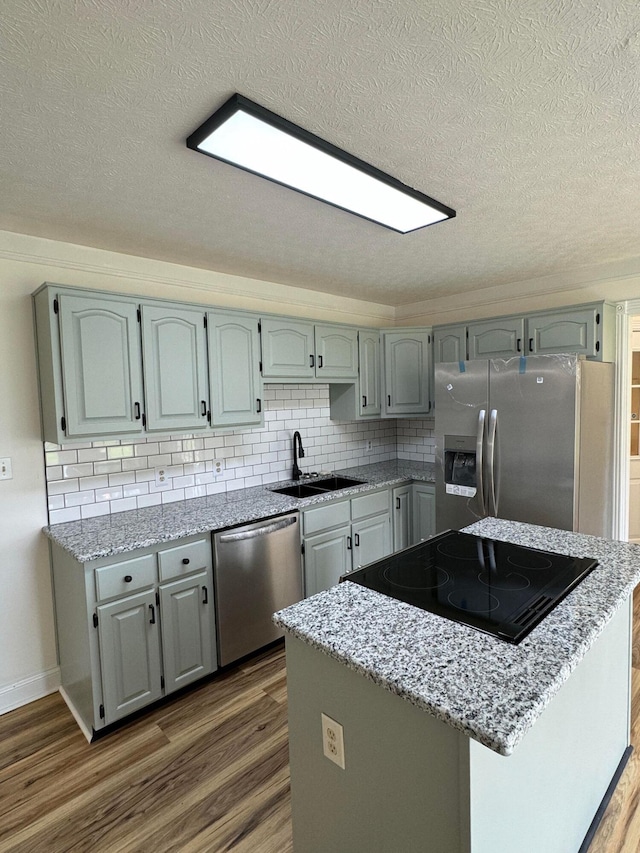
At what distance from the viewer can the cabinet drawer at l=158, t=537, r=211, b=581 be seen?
2.30 m

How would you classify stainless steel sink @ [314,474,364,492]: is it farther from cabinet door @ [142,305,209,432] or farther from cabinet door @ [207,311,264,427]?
cabinet door @ [142,305,209,432]

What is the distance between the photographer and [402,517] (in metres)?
3.72

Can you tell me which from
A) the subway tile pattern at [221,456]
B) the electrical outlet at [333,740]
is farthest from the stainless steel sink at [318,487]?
the electrical outlet at [333,740]

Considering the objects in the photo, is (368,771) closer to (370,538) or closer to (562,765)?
(562,765)

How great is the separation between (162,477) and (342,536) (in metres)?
1.32

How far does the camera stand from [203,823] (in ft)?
5.63

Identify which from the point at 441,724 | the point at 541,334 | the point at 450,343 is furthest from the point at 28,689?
the point at 541,334

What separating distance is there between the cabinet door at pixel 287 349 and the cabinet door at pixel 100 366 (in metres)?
0.88

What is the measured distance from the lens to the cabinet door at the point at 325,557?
304 cm

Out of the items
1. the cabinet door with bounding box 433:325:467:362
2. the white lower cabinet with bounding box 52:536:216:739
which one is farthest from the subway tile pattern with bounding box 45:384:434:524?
the cabinet door with bounding box 433:325:467:362

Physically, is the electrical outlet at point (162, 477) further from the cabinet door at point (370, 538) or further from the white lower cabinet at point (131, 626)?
the cabinet door at point (370, 538)

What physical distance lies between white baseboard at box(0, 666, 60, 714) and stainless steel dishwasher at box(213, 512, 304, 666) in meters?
0.94

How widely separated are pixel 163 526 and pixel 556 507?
91.5 inches

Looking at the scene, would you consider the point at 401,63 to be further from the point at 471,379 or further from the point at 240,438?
the point at 240,438
